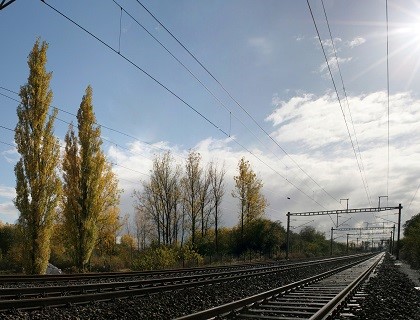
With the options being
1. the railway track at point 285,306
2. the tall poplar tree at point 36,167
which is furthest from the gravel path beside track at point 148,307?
the tall poplar tree at point 36,167

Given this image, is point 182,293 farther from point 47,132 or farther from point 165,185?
point 165,185

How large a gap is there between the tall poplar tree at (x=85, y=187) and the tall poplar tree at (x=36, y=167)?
552cm

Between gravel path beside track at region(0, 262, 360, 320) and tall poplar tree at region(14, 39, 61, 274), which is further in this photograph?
tall poplar tree at region(14, 39, 61, 274)

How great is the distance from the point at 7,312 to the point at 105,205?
90.0 feet

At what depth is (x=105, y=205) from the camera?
117 ft

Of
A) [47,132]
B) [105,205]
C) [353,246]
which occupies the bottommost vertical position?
[353,246]

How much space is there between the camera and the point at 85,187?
33.7 metres

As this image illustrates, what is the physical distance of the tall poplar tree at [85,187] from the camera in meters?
31.9

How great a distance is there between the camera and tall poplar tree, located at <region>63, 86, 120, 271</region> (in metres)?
31.9

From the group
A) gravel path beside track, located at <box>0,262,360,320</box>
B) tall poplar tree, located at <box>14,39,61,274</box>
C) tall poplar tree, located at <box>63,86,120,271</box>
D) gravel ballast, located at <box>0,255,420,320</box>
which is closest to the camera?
gravel path beside track, located at <box>0,262,360,320</box>

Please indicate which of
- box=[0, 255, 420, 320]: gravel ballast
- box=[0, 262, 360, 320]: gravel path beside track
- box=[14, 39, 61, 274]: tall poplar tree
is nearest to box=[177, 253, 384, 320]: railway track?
box=[0, 255, 420, 320]: gravel ballast

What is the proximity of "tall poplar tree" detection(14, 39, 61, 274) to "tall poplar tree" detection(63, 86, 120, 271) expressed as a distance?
552cm

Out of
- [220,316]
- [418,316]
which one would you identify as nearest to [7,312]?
[220,316]

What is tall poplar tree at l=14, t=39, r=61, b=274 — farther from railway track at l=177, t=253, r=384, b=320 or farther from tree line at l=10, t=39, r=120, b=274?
railway track at l=177, t=253, r=384, b=320
